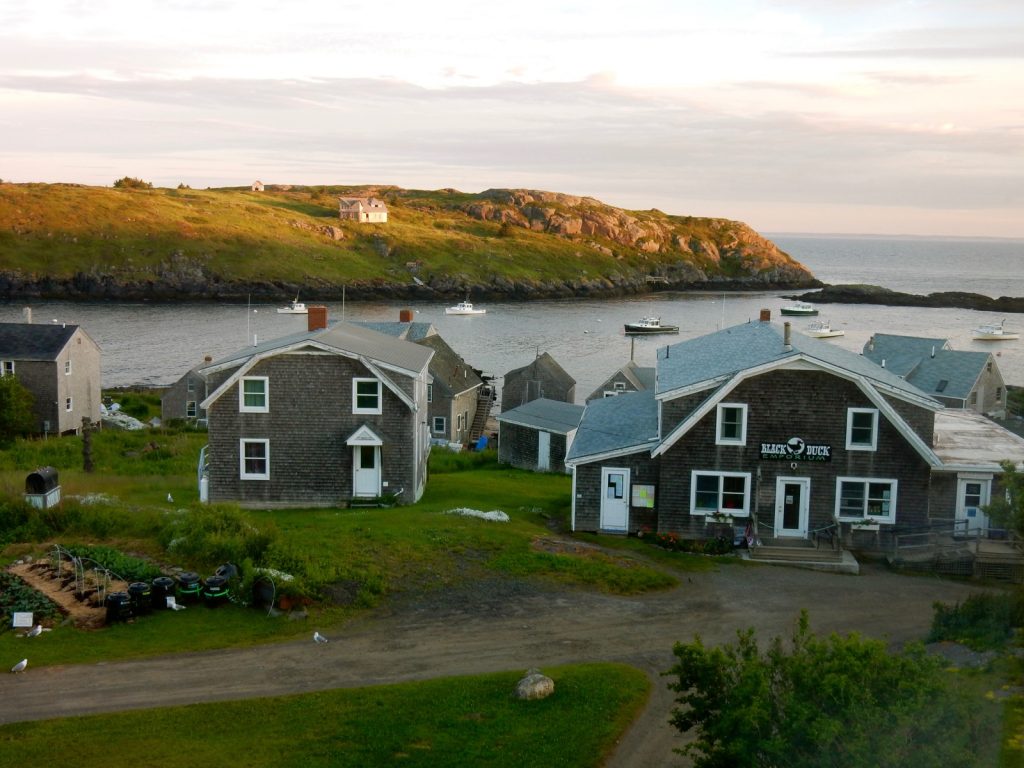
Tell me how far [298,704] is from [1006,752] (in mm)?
10640

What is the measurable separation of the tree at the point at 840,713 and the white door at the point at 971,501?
1785 centimetres

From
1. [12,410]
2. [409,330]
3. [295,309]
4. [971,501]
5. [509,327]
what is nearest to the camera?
[971,501]

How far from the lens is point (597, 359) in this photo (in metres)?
109

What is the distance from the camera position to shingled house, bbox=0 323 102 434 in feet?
183

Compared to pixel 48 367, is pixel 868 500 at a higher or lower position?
lower

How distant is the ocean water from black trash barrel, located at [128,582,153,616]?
6449 centimetres

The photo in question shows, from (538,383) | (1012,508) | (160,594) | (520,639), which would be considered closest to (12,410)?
(538,383)

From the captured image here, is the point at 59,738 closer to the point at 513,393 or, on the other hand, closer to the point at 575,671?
the point at 575,671

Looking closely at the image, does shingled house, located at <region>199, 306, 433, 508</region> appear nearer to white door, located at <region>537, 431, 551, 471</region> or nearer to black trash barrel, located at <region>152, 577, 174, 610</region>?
black trash barrel, located at <region>152, 577, 174, 610</region>

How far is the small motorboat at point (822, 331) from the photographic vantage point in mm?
128250

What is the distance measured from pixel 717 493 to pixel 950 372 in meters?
28.7

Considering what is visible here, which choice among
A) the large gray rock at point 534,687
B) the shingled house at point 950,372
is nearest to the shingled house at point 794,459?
the large gray rock at point 534,687

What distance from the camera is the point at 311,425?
3281 cm

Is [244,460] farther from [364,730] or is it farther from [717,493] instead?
[364,730]
